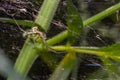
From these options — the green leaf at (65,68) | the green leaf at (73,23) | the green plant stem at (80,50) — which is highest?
the green leaf at (73,23)

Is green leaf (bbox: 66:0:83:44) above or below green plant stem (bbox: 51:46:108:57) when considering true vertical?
above

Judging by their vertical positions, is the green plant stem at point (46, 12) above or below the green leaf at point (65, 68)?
above

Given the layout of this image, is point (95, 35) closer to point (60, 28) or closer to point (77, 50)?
point (60, 28)

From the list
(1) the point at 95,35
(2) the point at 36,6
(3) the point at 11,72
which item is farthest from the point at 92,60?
(3) the point at 11,72

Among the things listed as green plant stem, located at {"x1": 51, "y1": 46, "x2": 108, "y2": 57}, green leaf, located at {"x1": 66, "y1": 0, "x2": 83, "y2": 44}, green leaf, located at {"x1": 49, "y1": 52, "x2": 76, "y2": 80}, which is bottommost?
green leaf, located at {"x1": 49, "y1": 52, "x2": 76, "y2": 80}
